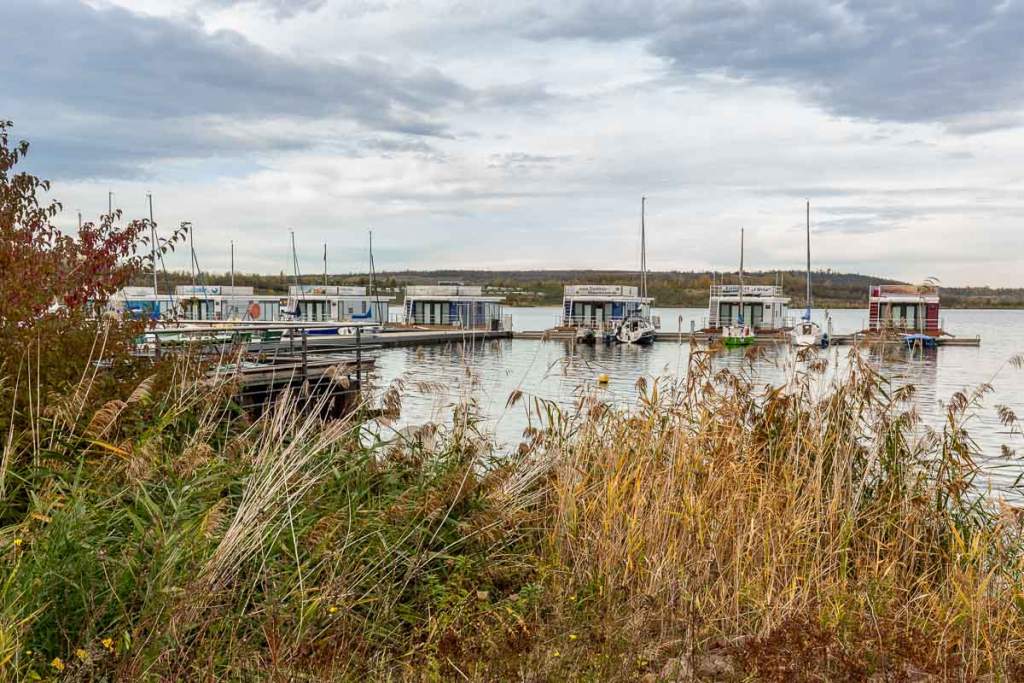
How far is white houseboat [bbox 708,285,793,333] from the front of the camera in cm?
6688

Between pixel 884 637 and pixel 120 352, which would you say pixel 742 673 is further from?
pixel 120 352

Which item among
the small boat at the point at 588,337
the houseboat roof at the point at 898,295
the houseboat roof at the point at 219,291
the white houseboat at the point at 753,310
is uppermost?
the houseboat roof at the point at 219,291

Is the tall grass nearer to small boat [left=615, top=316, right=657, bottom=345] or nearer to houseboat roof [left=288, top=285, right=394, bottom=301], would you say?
small boat [left=615, top=316, right=657, bottom=345]

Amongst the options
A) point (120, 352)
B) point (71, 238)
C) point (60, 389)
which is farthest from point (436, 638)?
point (71, 238)

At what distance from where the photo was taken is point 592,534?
5188 mm

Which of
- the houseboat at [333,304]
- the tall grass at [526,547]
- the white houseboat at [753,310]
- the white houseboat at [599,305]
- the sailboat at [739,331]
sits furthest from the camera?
the white houseboat at [599,305]

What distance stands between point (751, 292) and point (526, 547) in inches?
2607

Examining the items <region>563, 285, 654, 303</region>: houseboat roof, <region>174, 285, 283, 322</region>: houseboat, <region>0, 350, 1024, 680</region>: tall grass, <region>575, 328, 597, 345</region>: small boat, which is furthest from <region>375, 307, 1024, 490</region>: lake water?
<region>174, 285, 283, 322</region>: houseboat

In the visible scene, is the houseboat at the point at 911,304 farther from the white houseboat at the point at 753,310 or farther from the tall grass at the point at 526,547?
the tall grass at the point at 526,547

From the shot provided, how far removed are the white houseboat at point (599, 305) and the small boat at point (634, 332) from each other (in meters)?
3.83

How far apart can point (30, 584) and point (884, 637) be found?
3450 mm

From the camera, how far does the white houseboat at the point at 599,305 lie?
69125 millimetres

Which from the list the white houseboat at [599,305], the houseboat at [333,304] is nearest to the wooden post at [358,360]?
the houseboat at [333,304]

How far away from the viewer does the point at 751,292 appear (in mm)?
69062
